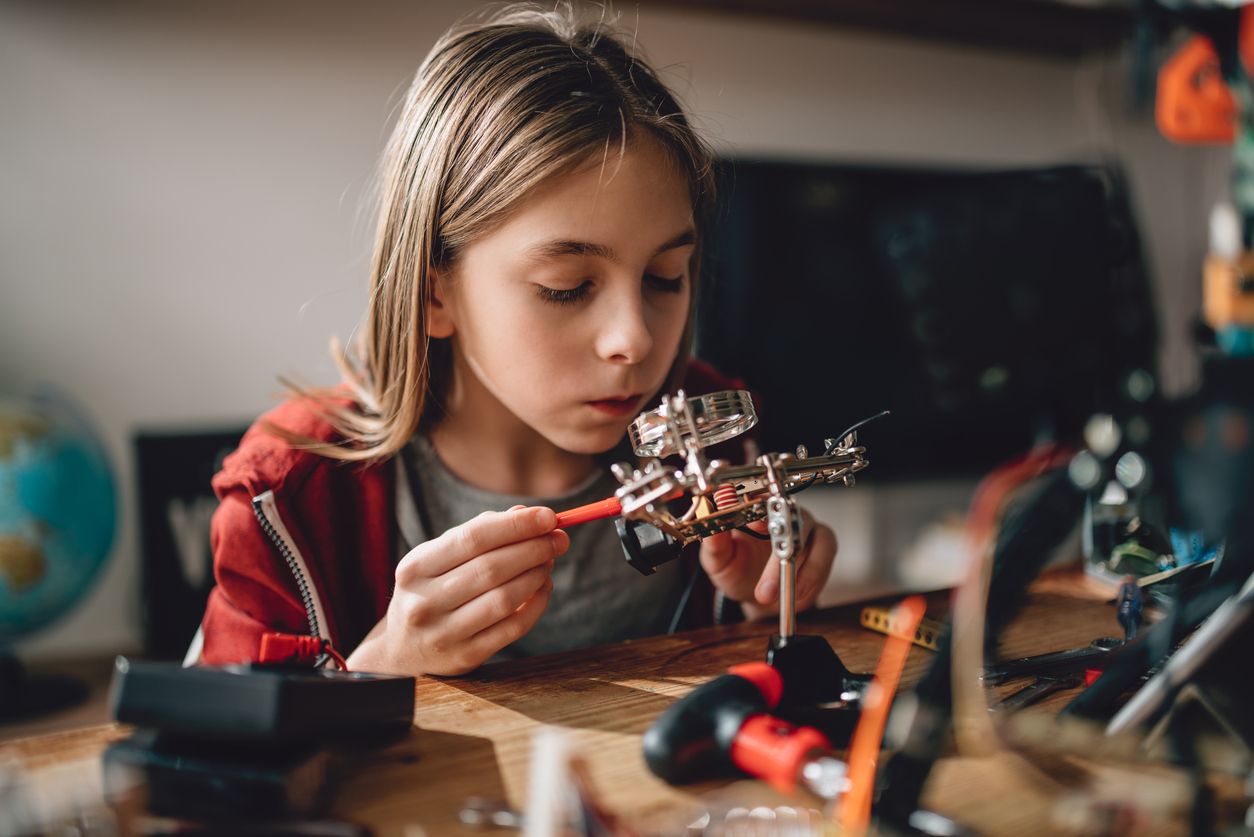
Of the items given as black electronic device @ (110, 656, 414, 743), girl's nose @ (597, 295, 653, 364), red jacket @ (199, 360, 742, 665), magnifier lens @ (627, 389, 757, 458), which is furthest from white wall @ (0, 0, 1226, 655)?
black electronic device @ (110, 656, 414, 743)

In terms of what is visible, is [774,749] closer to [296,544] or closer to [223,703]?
[223,703]

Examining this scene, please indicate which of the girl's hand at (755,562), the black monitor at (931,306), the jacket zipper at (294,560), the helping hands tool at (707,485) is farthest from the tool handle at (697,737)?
the black monitor at (931,306)

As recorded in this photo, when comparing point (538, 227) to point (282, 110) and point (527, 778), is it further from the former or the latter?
point (282, 110)

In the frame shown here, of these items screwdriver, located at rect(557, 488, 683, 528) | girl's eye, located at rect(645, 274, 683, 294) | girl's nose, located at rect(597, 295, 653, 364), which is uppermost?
girl's eye, located at rect(645, 274, 683, 294)

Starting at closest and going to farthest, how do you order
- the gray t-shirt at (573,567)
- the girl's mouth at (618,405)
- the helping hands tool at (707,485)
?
1. the helping hands tool at (707,485)
2. the girl's mouth at (618,405)
3. the gray t-shirt at (573,567)

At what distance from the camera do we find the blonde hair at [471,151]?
33.7 inches

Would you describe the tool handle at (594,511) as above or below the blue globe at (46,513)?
above

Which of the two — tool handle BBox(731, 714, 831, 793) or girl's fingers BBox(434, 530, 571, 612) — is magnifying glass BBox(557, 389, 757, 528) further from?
tool handle BBox(731, 714, 831, 793)

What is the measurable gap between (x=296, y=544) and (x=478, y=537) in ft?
0.88

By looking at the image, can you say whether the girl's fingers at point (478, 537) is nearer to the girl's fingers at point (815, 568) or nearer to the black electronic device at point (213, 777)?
the black electronic device at point (213, 777)

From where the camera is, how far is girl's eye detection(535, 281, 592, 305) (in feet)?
2.71

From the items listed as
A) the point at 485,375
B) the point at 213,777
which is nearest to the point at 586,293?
the point at 485,375

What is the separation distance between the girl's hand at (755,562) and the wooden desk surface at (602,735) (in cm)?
7

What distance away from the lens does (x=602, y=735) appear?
0.60 m
